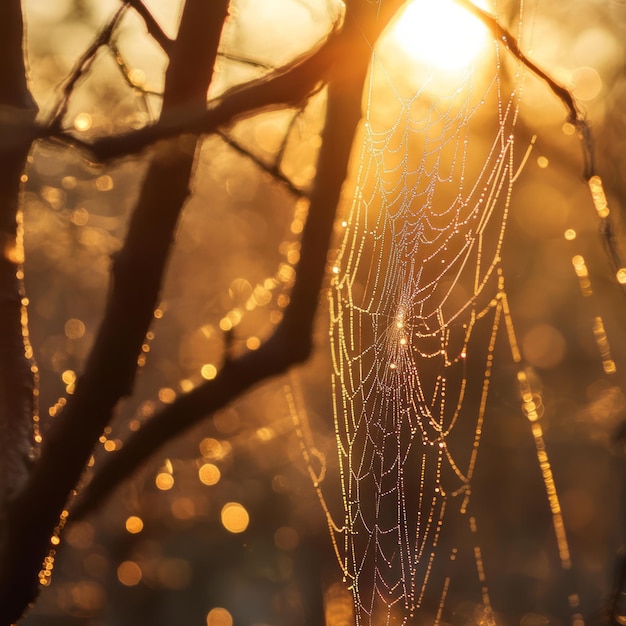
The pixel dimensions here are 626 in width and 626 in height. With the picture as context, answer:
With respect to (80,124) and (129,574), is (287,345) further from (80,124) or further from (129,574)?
(129,574)

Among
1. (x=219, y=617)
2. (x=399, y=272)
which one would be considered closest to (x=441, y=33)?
(x=399, y=272)

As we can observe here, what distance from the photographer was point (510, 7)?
2330 mm

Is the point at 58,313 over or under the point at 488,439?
over

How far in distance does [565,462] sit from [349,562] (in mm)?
4764

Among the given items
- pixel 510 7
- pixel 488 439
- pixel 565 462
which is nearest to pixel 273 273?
pixel 488 439

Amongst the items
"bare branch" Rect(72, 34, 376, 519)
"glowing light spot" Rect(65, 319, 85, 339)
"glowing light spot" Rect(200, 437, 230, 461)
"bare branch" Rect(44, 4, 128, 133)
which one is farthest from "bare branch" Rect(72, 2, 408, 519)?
"glowing light spot" Rect(65, 319, 85, 339)

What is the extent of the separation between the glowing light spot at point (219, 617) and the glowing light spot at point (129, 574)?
0.87 metres

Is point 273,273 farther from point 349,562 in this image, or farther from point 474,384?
point 349,562

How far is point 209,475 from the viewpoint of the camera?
8594mm

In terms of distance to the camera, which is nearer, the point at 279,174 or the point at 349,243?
the point at 279,174

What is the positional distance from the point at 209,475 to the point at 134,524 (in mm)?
951

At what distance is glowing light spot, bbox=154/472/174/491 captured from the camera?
788 centimetres

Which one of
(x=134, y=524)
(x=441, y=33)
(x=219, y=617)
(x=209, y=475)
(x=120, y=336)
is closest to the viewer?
(x=120, y=336)

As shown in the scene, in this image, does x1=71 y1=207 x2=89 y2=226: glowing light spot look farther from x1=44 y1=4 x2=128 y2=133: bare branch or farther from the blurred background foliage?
x1=44 y1=4 x2=128 y2=133: bare branch
